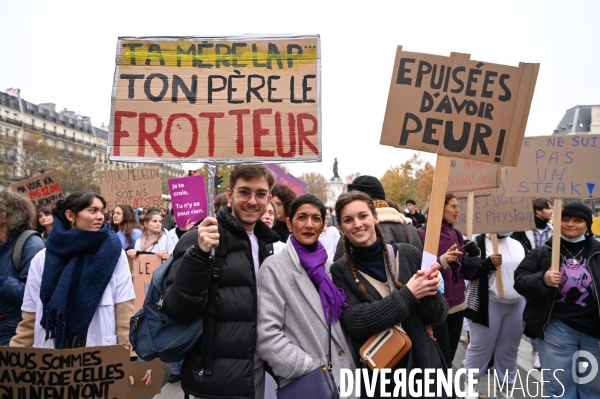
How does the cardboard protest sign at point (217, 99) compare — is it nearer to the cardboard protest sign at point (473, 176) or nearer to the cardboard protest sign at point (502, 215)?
the cardboard protest sign at point (473, 176)

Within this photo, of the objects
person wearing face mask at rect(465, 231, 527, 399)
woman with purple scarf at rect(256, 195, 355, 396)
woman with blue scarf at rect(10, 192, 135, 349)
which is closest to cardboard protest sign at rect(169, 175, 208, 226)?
woman with blue scarf at rect(10, 192, 135, 349)

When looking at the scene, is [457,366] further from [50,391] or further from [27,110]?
[27,110]

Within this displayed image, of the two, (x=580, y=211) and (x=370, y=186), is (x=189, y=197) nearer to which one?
(x=370, y=186)

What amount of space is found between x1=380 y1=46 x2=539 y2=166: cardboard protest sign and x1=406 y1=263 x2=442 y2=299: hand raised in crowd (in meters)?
0.79

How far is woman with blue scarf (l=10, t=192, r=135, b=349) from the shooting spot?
2787 millimetres

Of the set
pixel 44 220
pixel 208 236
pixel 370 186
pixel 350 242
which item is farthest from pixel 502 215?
pixel 44 220

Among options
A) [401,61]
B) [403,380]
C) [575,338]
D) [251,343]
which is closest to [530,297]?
[575,338]

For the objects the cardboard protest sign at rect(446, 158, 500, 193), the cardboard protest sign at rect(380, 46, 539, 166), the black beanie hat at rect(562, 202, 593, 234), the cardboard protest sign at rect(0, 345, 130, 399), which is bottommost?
the cardboard protest sign at rect(0, 345, 130, 399)

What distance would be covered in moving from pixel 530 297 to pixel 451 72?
2.17m

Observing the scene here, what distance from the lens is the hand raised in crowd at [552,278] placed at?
11.5ft

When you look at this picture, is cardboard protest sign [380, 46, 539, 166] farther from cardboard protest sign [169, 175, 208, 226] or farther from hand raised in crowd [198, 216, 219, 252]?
cardboard protest sign [169, 175, 208, 226]

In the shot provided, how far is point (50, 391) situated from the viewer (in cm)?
257

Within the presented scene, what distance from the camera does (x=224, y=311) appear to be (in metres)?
A: 2.18

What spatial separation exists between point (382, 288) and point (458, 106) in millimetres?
1268
